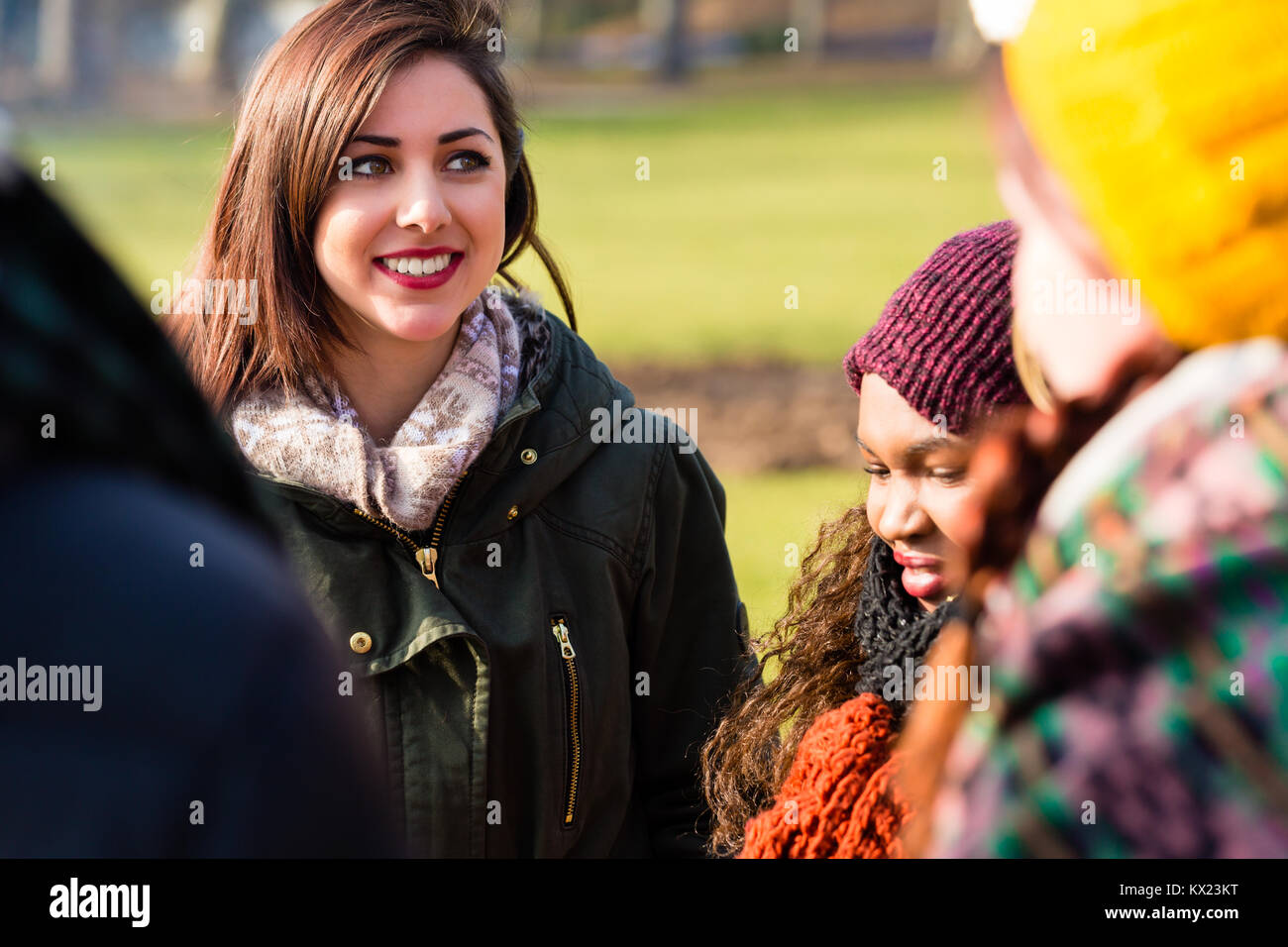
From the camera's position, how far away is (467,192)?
2.59 meters

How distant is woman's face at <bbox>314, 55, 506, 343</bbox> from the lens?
2518mm

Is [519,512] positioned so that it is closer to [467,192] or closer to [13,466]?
[467,192]

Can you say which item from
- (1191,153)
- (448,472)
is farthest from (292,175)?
(1191,153)

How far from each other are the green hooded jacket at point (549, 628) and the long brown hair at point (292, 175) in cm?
30

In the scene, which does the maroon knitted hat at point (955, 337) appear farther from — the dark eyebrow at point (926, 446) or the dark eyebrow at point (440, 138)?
the dark eyebrow at point (440, 138)

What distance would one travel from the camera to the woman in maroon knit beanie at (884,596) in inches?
78.4

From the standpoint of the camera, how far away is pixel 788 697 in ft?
7.84

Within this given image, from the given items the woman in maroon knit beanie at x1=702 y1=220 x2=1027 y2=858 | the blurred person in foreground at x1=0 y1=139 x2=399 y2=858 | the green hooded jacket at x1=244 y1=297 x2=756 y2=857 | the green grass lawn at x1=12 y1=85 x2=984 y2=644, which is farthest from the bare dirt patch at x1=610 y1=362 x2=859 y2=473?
the blurred person in foreground at x1=0 y1=139 x2=399 y2=858

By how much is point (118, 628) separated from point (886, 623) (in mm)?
1688

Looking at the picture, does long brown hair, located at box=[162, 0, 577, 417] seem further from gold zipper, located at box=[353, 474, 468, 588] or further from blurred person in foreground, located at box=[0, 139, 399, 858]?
blurred person in foreground, located at box=[0, 139, 399, 858]

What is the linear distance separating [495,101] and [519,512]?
835 mm

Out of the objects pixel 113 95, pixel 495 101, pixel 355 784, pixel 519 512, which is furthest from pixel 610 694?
pixel 113 95

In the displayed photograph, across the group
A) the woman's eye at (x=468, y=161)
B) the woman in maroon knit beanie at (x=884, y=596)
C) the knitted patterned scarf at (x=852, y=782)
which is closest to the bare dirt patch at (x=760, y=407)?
the woman's eye at (x=468, y=161)

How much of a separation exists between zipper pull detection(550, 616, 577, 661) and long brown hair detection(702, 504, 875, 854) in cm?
30
